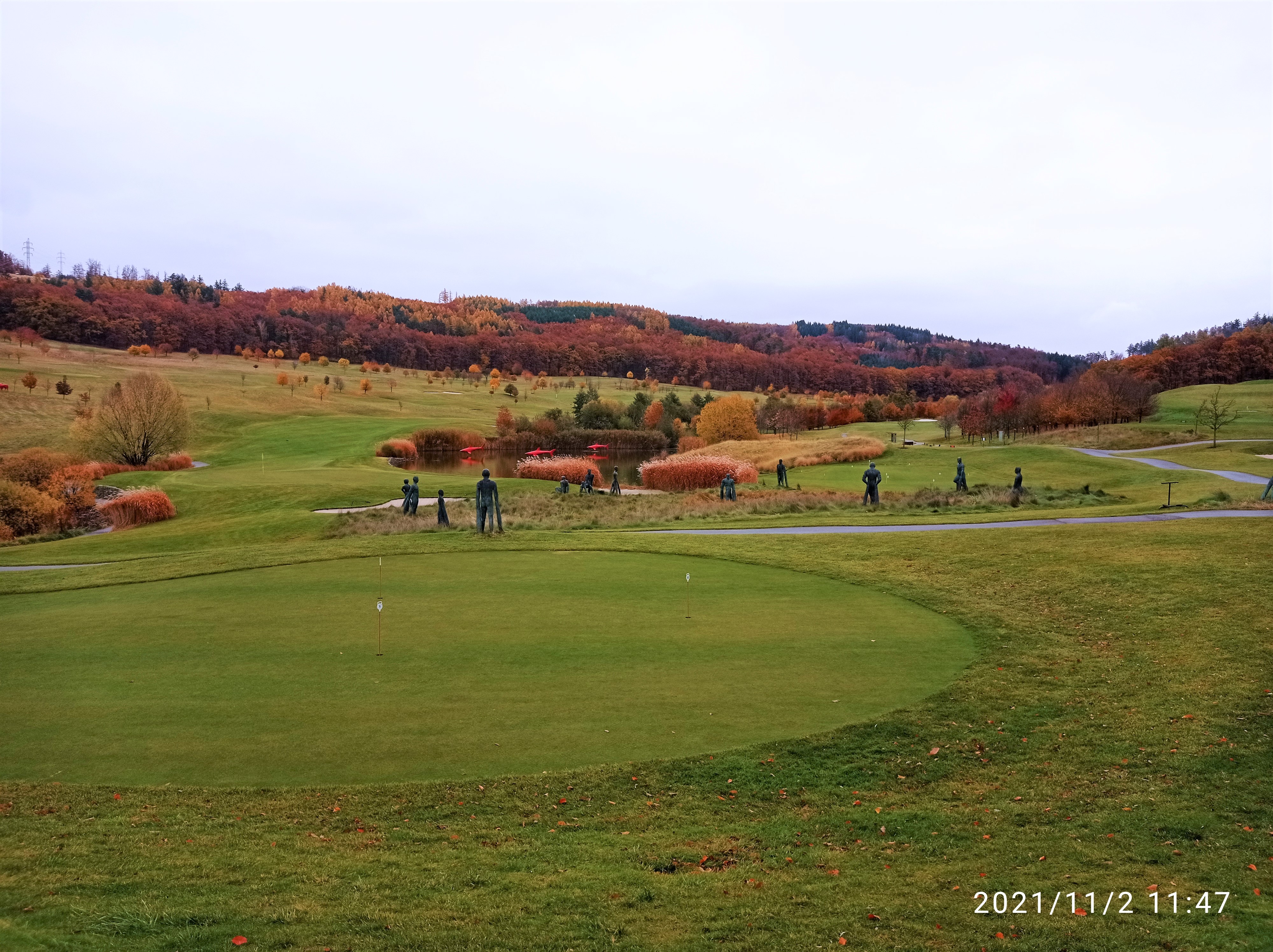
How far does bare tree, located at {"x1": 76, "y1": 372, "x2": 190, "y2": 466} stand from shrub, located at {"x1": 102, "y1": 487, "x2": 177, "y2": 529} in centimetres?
2241

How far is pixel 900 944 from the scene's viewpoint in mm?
5707

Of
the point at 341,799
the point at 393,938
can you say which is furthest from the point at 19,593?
the point at 393,938

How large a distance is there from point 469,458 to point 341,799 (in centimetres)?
7504

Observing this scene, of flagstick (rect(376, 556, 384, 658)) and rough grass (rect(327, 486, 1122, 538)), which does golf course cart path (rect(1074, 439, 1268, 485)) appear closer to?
rough grass (rect(327, 486, 1122, 538))

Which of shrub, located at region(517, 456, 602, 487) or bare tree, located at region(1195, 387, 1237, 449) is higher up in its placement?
bare tree, located at region(1195, 387, 1237, 449)

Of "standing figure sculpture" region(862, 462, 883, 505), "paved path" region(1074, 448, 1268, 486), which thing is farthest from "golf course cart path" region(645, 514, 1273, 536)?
"paved path" region(1074, 448, 1268, 486)

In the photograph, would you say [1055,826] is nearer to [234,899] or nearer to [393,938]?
[393,938]

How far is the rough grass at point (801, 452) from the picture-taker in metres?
62.0

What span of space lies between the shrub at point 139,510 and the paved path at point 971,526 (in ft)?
81.3

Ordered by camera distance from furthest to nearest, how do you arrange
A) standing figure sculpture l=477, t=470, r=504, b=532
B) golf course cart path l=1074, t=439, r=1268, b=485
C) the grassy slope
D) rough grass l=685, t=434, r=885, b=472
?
1. rough grass l=685, t=434, r=885, b=472
2. golf course cart path l=1074, t=439, r=1268, b=485
3. standing figure sculpture l=477, t=470, r=504, b=532
4. the grassy slope

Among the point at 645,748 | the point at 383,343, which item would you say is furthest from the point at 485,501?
the point at 383,343

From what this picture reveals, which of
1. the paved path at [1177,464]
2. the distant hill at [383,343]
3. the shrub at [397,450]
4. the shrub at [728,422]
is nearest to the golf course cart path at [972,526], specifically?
the paved path at [1177,464]

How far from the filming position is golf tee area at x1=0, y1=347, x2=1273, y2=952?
6223mm

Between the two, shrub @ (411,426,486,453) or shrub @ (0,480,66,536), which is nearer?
shrub @ (0,480,66,536)
